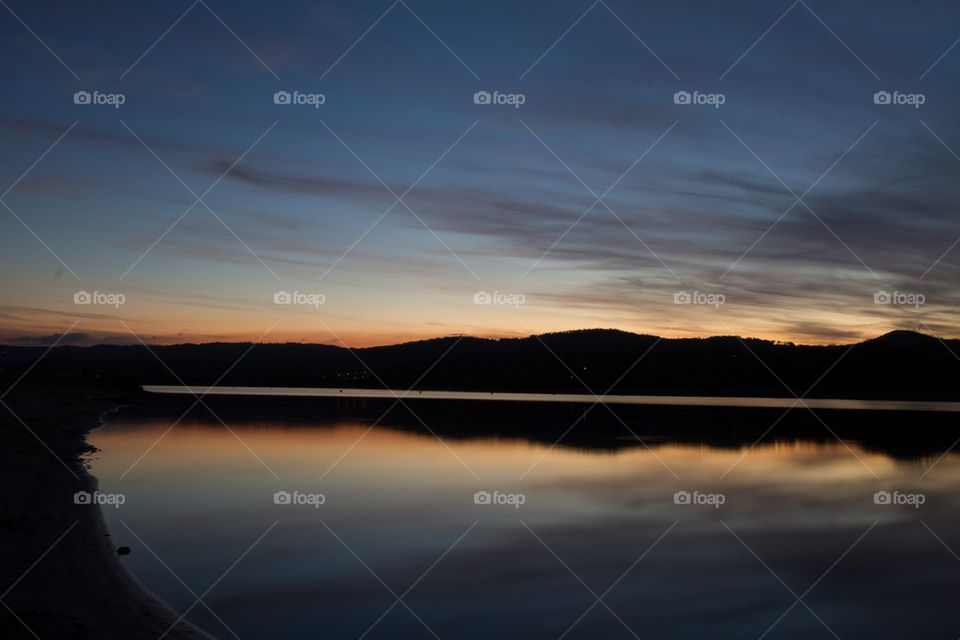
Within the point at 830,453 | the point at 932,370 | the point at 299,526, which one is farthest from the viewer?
the point at 932,370

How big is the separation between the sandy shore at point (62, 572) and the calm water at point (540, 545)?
Result: 51 cm

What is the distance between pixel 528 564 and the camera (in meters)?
13.7

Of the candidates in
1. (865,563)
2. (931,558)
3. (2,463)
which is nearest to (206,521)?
(2,463)

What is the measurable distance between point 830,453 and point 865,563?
63.2 feet

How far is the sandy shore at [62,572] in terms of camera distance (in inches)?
366

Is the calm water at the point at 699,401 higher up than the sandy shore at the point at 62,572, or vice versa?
the calm water at the point at 699,401

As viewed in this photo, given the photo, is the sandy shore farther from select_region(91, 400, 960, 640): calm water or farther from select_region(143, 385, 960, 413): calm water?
select_region(143, 385, 960, 413): calm water

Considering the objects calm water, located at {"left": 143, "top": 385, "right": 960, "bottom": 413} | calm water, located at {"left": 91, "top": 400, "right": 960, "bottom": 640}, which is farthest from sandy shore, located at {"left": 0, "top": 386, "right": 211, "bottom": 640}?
calm water, located at {"left": 143, "top": 385, "right": 960, "bottom": 413}

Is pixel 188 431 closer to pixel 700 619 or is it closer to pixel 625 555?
pixel 625 555

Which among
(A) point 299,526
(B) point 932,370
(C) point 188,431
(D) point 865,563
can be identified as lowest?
(D) point 865,563

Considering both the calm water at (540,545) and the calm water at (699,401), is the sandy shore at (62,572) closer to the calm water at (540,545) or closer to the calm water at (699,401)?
the calm water at (540,545)

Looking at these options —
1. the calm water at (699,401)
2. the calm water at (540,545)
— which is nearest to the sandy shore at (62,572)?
the calm water at (540,545)

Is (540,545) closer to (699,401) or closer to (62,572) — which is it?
(62,572)

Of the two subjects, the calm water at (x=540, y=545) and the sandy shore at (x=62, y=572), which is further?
the calm water at (x=540, y=545)
